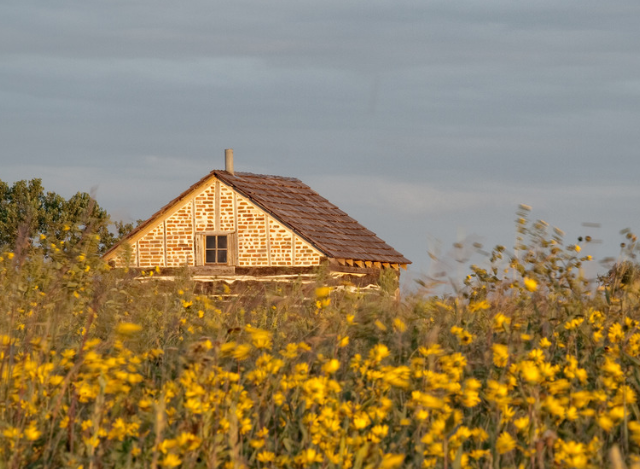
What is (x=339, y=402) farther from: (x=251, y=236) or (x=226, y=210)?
(x=226, y=210)

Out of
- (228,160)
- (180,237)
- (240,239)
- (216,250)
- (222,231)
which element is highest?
(228,160)

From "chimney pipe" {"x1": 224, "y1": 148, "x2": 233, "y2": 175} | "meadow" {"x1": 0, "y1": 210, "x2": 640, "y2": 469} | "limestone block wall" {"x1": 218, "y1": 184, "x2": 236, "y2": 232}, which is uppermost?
"chimney pipe" {"x1": 224, "y1": 148, "x2": 233, "y2": 175}

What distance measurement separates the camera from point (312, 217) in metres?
25.5

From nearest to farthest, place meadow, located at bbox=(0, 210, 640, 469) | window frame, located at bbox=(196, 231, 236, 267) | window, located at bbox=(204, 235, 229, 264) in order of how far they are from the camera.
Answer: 1. meadow, located at bbox=(0, 210, 640, 469)
2. window frame, located at bbox=(196, 231, 236, 267)
3. window, located at bbox=(204, 235, 229, 264)

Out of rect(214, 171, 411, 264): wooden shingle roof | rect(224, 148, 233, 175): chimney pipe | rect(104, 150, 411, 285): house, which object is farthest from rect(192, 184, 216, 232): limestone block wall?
rect(224, 148, 233, 175): chimney pipe

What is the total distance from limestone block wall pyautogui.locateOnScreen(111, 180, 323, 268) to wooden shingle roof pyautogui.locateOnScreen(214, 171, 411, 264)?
10.8 inches

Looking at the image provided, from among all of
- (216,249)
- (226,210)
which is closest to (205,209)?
(226,210)

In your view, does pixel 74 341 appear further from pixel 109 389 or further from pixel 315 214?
pixel 315 214

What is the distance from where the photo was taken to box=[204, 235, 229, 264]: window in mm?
23984

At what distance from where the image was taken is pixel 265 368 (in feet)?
11.9

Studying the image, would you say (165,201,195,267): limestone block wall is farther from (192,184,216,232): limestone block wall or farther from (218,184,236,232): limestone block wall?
(218,184,236,232): limestone block wall

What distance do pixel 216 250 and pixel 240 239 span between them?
0.80 metres

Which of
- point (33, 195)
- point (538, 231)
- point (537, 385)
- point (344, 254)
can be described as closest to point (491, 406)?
point (537, 385)

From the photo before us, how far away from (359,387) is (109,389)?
3.29 feet
